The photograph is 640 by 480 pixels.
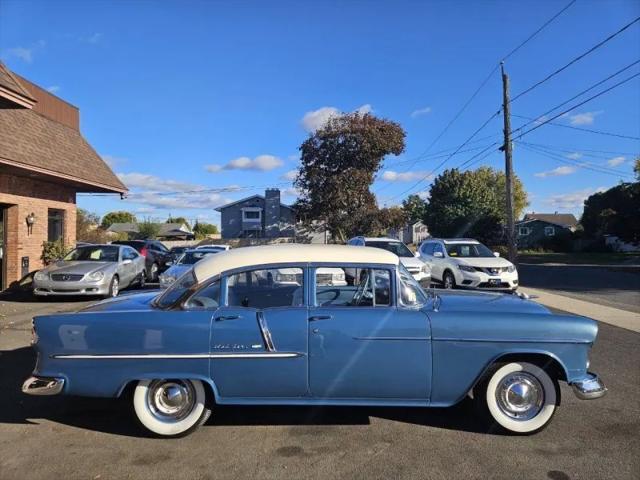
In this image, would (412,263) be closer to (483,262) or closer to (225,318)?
(483,262)

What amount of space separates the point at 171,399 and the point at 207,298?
893mm

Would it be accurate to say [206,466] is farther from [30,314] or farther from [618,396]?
[30,314]

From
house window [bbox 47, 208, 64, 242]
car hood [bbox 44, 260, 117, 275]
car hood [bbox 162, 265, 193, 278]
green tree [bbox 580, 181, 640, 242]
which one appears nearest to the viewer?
car hood [bbox 162, 265, 193, 278]

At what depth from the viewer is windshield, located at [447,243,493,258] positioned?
1536 cm

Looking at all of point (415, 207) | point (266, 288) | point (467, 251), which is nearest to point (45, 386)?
point (266, 288)

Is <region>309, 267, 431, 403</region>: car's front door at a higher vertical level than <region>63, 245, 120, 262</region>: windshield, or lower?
lower

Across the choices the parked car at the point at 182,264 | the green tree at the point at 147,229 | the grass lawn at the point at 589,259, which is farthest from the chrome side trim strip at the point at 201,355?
the green tree at the point at 147,229

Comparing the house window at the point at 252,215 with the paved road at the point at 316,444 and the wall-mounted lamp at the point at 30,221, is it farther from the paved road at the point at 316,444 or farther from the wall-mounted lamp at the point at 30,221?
the paved road at the point at 316,444

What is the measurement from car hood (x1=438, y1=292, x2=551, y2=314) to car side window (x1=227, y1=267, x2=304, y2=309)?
4.22 feet

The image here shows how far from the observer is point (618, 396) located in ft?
18.4

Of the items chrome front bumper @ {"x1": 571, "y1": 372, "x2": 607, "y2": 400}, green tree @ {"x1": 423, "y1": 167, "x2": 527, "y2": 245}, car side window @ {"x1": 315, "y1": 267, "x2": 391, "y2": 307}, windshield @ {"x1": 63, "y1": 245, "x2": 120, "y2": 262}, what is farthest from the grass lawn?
car side window @ {"x1": 315, "y1": 267, "x2": 391, "y2": 307}

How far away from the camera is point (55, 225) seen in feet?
53.3

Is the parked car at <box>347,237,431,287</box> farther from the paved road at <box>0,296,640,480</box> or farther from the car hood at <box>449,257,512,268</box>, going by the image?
the paved road at <box>0,296,640,480</box>

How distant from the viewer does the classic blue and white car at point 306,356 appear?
432 centimetres
